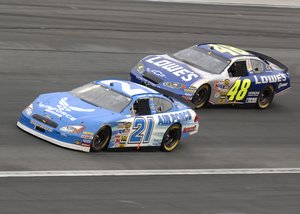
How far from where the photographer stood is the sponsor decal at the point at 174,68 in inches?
787

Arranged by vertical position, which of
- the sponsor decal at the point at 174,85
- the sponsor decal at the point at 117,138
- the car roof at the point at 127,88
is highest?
the car roof at the point at 127,88

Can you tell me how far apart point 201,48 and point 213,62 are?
0.85 metres

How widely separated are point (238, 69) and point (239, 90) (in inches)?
22.8

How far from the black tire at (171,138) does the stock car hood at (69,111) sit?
1501mm

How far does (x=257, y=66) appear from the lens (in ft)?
71.9

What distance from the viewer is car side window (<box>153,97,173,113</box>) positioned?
54.2ft

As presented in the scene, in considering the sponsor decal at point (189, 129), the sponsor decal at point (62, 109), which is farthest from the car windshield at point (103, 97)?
the sponsor decal at point (189, 129)

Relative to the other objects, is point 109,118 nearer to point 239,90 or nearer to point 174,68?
point 174,68
